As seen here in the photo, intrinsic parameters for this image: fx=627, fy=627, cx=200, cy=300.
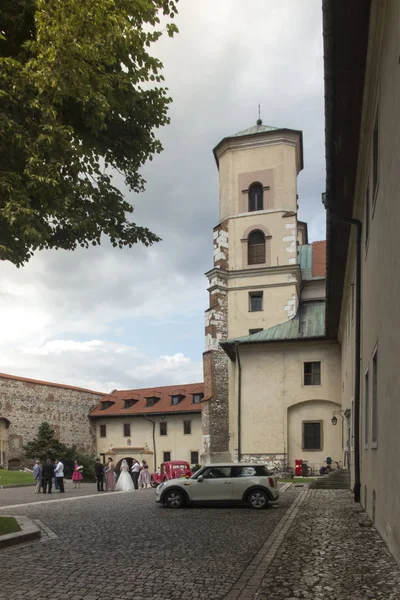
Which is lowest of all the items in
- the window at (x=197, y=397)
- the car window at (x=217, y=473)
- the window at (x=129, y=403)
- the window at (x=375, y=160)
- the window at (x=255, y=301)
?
the window at (x=129, y=403)

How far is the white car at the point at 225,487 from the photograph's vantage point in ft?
56.1

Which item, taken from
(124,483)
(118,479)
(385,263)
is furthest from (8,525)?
(118,479)

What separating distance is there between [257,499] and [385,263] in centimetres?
1003

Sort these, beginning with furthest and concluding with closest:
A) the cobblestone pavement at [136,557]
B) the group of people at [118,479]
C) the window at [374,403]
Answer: the group of people at [118,479] → the window at [374,403] → the cobblestone pavement at [136,557]

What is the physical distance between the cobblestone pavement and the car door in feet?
5.78

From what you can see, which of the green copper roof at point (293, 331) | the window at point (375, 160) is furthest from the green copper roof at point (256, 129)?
the window at point (375, 160)

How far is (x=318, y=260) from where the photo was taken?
4697 centimetres

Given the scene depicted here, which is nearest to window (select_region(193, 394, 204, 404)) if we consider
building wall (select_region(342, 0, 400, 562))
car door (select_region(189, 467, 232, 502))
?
car door (select_region(189, 467, 232, 502))

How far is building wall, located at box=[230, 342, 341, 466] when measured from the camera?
Answer: 114 ft

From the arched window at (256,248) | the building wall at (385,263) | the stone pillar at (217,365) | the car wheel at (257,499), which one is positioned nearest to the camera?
the building wall at (385,263)

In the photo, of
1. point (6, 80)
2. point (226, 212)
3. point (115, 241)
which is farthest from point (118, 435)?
point (6, 80)

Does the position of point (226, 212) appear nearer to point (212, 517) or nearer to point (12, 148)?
point (212, 517)

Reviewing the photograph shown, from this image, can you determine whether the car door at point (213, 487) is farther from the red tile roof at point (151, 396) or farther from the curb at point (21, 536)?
the red tile roof at point (151, 396)

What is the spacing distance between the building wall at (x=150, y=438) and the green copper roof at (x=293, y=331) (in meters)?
22.9
